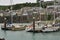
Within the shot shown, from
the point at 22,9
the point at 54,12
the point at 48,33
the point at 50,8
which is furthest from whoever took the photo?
the point at 22,9

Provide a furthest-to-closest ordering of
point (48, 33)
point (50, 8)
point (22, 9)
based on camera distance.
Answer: point (22, 9), point (50, 8), point (48, 33)

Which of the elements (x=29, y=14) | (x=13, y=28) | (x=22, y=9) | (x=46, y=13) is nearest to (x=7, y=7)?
(x=22, y=9)

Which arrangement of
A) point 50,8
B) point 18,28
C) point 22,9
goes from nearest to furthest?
point 18,28 → point 50,8 → point 22,9

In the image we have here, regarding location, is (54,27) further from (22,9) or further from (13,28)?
(22,9)

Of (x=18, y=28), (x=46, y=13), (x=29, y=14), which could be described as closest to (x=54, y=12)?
(x=46, y=13)

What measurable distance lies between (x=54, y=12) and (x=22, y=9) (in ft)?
25.8

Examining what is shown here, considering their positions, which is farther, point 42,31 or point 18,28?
point 18,28

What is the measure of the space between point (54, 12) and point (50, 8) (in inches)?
131

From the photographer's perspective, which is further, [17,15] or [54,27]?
[17,15]

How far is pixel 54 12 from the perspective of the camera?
2984cm

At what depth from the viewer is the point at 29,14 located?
33.9 metres

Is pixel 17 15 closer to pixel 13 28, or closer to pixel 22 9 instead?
pixel 22 9

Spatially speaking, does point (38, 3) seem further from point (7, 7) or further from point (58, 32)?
point (58, 32)

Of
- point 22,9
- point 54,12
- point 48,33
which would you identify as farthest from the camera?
point 22,9
